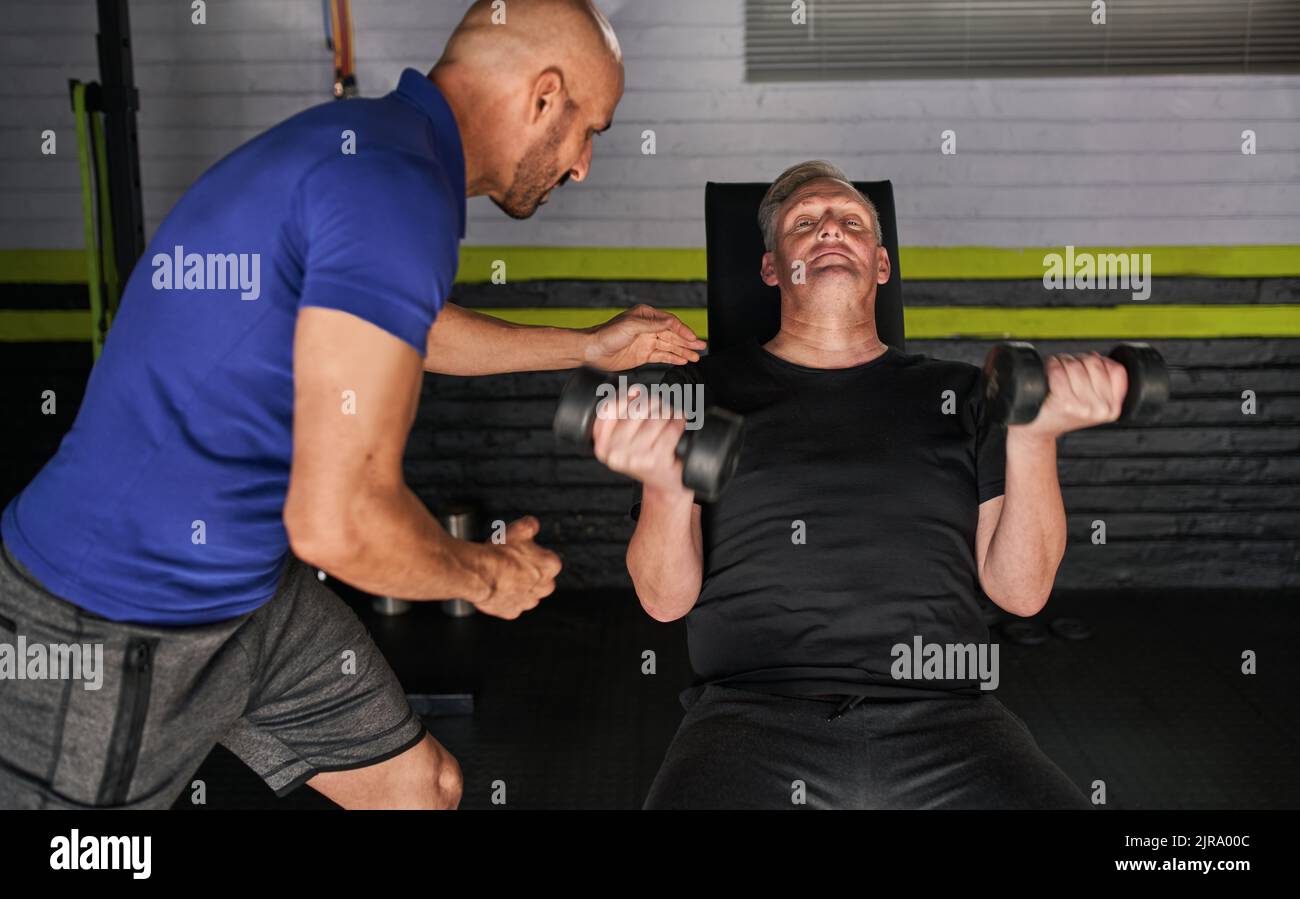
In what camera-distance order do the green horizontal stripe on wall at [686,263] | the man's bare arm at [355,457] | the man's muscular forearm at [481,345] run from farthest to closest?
1. the green horizontal stripe on wall at [686,263]
2. the man's muscular forearm at [481,345]
3. the man's bare arm at [355,457]

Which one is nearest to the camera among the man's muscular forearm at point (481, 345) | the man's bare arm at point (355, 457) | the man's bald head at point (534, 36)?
the man's bare arm at point (355, 457)

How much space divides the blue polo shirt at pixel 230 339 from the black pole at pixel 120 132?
1.63 m

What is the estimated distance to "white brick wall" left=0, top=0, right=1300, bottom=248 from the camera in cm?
371

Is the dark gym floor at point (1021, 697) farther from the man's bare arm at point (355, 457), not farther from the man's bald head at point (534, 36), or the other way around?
the man's bald head at point (534, 36)

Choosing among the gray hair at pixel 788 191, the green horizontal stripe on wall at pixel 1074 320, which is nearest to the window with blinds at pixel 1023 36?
the green horizontal stripe on wall at pixel 1074 320

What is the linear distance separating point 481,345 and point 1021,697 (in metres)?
1.91

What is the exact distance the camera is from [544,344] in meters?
2.00

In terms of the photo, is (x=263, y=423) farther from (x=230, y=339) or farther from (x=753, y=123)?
(x=753, y=123)

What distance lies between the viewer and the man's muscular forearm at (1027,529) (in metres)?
1.74

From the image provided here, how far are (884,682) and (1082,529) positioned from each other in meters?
2.42

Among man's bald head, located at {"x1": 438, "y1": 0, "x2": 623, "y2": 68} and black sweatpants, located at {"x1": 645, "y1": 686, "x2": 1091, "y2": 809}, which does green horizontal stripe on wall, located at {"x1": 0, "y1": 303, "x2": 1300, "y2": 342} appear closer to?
black sweatpants, located at {"x1": 645, "y1": 686, "x2": 1091, "y2": 809}

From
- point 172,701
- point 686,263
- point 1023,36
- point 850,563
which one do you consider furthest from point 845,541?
point 1023,36
